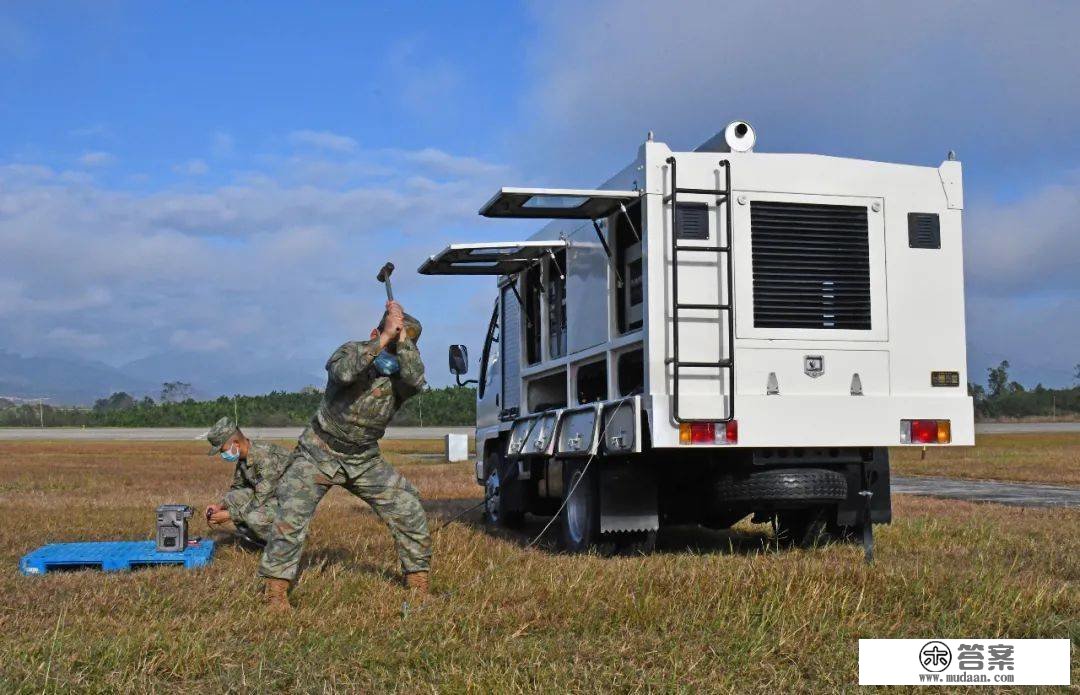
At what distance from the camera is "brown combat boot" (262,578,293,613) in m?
7.07

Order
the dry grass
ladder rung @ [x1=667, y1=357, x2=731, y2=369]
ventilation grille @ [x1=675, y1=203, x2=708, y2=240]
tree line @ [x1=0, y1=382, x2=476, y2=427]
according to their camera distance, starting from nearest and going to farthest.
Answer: ladder rung @ [x1=667, y1=357, x2=731, y2=369] < ventilation grille @ [x1=675, y1=203, x2=708, y2=240] < the dry grass < tree line @ [x1=0, y1=382, x2=476, y2=427]

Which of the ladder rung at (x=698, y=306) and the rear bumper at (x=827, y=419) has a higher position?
the ladder rung at (x=698, y=306)

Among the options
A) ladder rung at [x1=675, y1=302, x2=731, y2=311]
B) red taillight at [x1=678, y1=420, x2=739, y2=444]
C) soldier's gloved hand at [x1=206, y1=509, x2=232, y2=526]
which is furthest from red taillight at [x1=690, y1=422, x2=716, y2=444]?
soldier's gloved hand at [x1=206, y1=509, x2=232, y2=526]

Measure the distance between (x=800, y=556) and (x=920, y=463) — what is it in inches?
836

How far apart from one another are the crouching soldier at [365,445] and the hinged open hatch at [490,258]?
3.43 meters

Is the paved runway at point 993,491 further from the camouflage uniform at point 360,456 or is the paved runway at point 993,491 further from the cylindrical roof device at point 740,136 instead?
the camouflage uniform at point 360,456

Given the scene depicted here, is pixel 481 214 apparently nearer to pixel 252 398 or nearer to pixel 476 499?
pixel 476 499

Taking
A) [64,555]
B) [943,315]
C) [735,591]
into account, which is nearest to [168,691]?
[735,591]

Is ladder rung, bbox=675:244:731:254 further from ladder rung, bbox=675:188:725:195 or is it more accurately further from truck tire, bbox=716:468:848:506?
truck tire, bbox=716:468:848:506

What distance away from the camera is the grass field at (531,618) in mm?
5328

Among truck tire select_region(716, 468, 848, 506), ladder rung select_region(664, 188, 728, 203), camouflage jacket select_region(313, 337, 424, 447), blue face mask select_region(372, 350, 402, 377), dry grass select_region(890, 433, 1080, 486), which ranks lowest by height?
dry grass select_region(890, 433, 1080, 486)

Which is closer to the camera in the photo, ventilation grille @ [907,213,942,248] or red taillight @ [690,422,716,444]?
red taillight @ [690,422,716,444]

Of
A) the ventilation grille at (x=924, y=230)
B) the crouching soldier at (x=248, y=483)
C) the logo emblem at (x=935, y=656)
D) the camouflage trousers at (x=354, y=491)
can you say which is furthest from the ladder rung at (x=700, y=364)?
the crouching soldier at (x=248, y=483)

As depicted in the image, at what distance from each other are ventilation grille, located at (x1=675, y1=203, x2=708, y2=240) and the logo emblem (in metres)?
4.07
